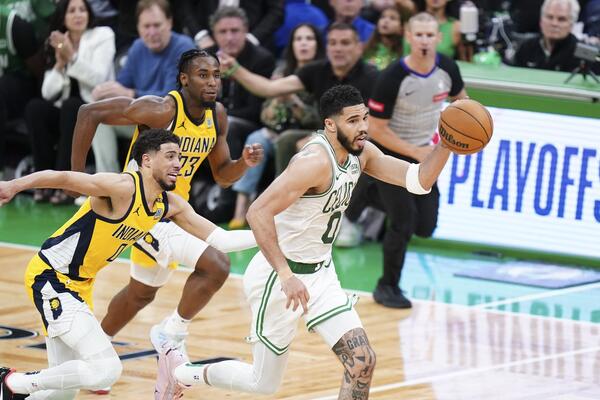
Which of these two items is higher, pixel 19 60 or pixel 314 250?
pixel 314 250

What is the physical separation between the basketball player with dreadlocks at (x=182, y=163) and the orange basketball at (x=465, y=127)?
142 cm

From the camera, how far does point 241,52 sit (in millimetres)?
13672

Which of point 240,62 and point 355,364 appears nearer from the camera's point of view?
point 355,364

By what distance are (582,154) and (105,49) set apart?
201 inches

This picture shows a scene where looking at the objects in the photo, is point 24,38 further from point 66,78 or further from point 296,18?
point 296,18

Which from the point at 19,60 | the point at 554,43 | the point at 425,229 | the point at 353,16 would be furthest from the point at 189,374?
the point at 19,60

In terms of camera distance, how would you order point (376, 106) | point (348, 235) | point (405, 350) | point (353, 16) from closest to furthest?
point (405, 350), point (376, 106), point (348, 235), point (353, 16)

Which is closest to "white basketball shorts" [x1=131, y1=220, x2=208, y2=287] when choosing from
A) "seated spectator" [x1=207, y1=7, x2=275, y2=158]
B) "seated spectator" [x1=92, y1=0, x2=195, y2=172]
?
"seated spectator" [x1=207, y1=7, x2=275, y2=158]

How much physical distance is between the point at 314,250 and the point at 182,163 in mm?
1708

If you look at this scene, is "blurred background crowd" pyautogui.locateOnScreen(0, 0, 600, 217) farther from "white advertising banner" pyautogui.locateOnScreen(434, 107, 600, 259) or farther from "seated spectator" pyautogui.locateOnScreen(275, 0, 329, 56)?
"white advertising banner" pyautogui.locateOnScreen(434, 107, 600, 259)

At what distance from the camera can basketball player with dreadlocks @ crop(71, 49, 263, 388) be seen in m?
8.43

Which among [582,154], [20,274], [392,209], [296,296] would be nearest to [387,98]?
[392,209]

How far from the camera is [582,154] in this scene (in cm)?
1209

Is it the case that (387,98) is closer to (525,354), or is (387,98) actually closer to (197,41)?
(525,354)
